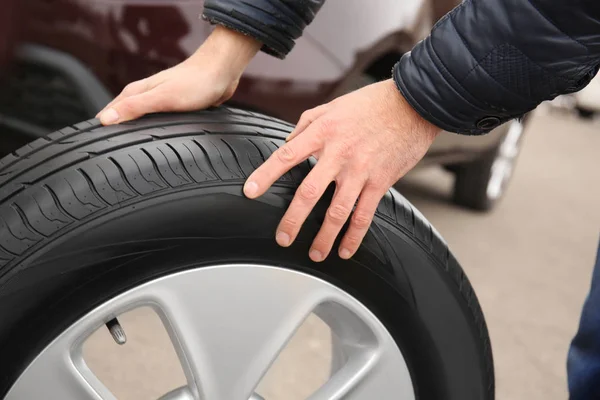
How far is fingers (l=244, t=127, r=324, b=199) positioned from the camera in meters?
1.00

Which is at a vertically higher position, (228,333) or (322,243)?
(322,243)

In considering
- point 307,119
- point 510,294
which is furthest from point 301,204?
point 510,294

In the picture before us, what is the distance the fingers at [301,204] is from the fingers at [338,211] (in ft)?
0.08

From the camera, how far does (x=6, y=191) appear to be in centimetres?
97

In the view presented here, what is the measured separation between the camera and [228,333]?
40.8 inches

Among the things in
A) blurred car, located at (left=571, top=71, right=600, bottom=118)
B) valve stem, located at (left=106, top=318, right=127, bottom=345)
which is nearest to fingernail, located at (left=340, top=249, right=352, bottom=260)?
valve stem, located at (left=106, top=318, right=127, bottom=345)

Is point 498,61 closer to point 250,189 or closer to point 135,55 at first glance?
point 250,189

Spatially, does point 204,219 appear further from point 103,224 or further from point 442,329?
point 442,329

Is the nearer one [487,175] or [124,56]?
[124,56]

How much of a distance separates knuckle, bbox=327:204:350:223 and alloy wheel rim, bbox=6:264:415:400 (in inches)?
3.9

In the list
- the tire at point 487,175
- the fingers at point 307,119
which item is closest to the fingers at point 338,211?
the fingers at point 307,119

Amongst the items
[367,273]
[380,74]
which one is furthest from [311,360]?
[367,273]

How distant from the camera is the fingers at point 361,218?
1.03m

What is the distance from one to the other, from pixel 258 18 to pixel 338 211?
40 centimetres
